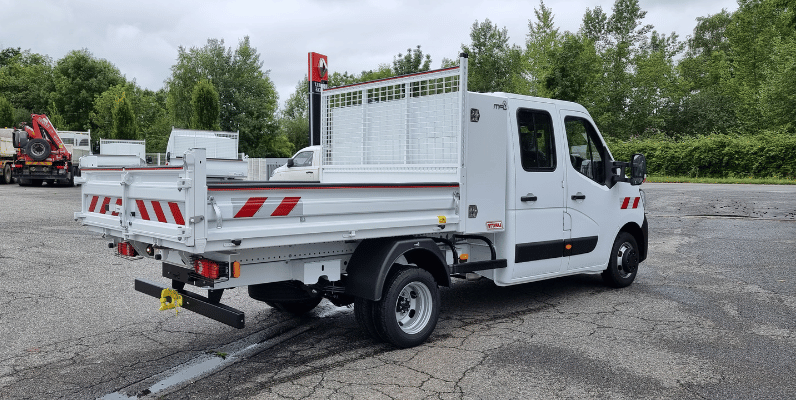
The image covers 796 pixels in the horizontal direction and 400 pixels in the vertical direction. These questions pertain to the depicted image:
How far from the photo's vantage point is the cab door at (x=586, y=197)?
6684 millimetres

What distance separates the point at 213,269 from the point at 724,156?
1294 inches

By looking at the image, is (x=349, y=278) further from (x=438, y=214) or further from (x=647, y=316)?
(x=647, y=316)

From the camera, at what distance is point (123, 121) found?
125 ft

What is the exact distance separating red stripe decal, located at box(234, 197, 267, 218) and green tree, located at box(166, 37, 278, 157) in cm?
4681

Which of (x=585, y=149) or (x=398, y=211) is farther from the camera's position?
(x=585, y=149)

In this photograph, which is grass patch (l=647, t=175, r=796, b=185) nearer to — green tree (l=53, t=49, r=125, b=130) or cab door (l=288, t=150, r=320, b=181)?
cab door (l=288, t=150, r=320, b=181)

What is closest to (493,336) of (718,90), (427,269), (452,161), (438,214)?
(427,269)

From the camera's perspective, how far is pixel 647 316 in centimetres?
630

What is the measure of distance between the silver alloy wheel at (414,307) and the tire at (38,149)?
2660cm

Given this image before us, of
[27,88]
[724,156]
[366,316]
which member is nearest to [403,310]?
[366,316]

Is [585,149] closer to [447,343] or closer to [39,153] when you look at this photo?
[447,343]

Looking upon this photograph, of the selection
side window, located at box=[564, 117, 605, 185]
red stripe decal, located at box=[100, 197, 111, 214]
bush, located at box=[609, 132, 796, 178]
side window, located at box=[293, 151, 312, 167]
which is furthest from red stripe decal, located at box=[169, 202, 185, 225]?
bush, located at box=[609, 132, 796, 178]

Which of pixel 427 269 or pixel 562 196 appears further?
pixel 562 196

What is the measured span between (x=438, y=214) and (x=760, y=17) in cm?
5154
